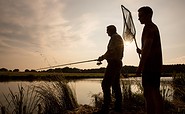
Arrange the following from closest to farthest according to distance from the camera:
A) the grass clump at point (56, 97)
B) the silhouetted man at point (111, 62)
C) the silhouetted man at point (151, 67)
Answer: the silhouetted man at point (151, 67) < the silhouetted man at point (111, 62) < the grass clump at point (56, 97)

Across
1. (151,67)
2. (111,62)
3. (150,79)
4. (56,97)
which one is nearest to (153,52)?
(151,67)

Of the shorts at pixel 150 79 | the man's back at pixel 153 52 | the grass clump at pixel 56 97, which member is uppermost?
the man's back at pixel 153 52

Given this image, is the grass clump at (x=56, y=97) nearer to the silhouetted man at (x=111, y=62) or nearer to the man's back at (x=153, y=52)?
the silhouetted man at (x=111, y=62)

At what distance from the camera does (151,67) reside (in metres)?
3.98

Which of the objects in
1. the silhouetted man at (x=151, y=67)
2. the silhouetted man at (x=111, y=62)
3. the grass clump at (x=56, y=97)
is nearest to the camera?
the silhouetted man at (x=151, y=67)

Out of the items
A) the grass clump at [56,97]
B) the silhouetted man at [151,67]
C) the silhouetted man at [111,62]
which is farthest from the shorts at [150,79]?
the grass clump at [56,97]

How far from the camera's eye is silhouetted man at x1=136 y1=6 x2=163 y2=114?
391 centimetres

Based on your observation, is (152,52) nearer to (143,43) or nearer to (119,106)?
(143,43)

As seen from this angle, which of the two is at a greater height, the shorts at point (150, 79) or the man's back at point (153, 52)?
the man's back at point (153, 52)

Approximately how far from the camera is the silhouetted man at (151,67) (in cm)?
391

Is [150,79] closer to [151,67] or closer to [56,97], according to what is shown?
[151,67]

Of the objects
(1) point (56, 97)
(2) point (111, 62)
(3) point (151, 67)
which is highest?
(2) point (111, 62)

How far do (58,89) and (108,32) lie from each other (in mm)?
2083

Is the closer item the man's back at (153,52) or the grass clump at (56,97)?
the man's back at (153,52)
